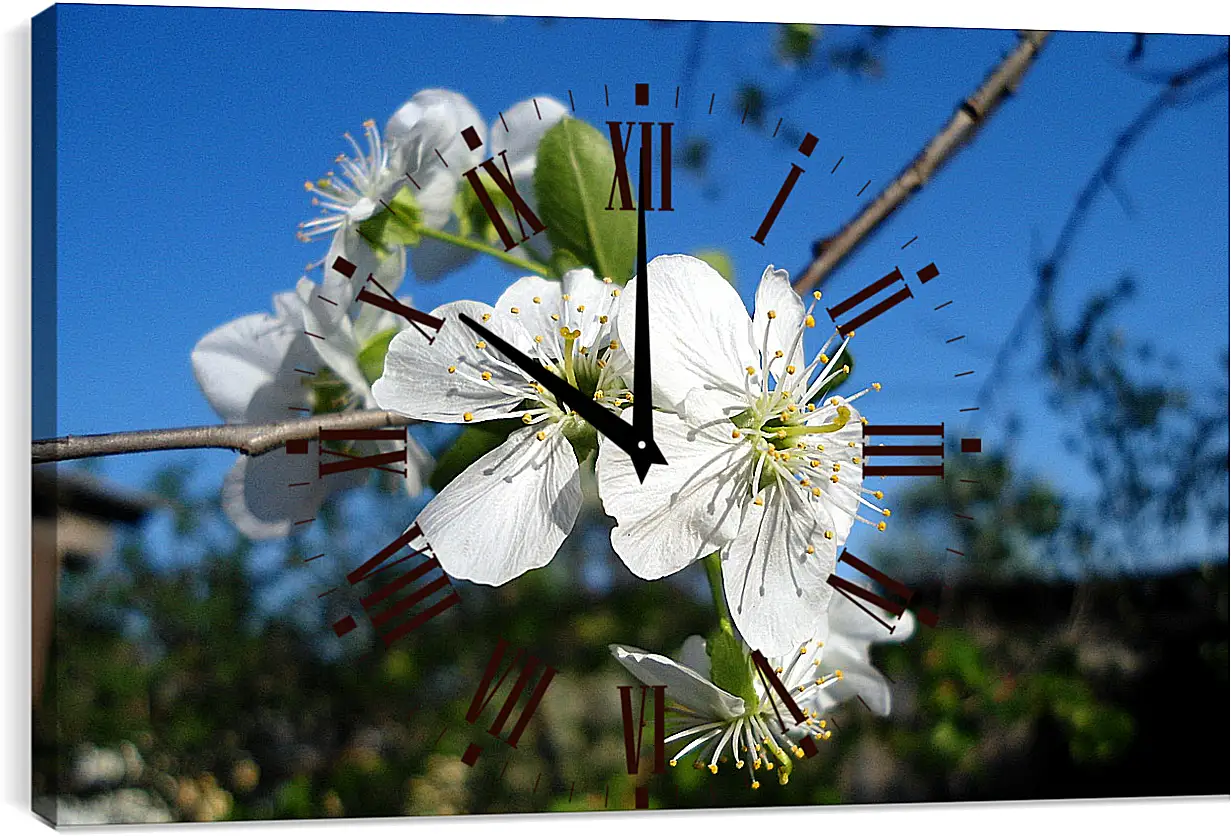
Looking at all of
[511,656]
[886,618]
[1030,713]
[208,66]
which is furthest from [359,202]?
[1030,713]

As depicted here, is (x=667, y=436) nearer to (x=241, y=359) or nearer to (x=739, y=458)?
(x=739, y=458)

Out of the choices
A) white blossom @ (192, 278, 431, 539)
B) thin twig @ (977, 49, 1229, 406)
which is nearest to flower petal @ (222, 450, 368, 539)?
white blossom @ (192, 278, 431, 539)

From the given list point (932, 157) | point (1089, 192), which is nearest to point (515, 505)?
point (932, 157)

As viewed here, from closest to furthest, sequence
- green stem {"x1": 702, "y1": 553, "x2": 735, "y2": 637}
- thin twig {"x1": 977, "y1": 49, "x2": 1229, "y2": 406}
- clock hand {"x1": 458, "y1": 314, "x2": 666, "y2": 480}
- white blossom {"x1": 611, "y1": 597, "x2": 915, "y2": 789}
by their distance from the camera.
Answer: clock hand {"x1": 458, "y1": 314, "x2": 666, "y2": 480}
green stem {"x1": 702, "y1": 553, "x2": 735, "y2": 637}
white blossom {"x1": 611, "y1": 597, "x2": 915, "y2": 789}
thin twig {"x1": 977, "y1": 49, "x2": 1229, "y2": 406}

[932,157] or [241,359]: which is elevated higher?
[932,157]

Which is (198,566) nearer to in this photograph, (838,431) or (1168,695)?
(838,431)

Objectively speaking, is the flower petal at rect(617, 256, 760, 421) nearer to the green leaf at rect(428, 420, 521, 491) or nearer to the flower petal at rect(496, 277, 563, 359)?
the flower petal at rect(496, 277, 563, 359)

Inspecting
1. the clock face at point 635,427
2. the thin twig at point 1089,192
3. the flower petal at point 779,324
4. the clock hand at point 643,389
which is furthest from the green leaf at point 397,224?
the thin twig at point 1089,192
